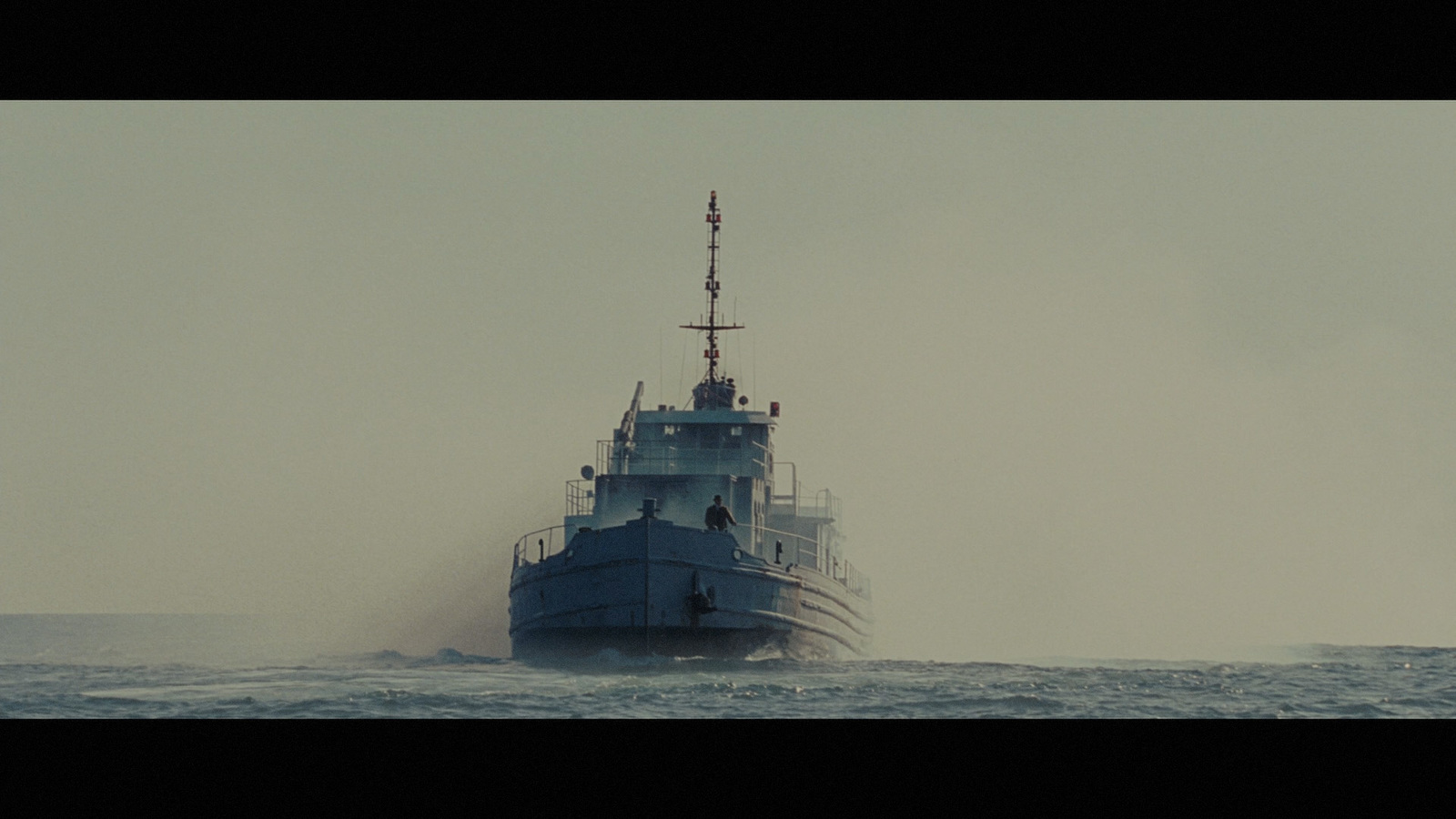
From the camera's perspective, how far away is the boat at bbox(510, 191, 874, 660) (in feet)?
132

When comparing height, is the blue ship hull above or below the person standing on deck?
below

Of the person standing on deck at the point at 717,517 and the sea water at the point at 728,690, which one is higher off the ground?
the person standing on deck at the point at 717,517

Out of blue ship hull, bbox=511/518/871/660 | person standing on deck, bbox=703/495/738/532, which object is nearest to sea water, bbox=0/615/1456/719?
blue ship hull, bbox=511/518/871/660

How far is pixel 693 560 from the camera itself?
40.4 m

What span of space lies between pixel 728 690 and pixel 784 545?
15.6 meters

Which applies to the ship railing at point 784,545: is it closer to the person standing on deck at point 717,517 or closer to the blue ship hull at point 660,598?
the person standing on deck at point 717,517

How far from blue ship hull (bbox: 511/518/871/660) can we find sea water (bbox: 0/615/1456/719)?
1.47ft

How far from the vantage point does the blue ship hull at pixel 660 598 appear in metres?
40.0

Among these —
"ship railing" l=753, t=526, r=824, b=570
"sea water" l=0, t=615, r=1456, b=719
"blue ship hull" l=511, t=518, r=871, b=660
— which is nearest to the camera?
"sea water" l=0, t=615, r=1456, b=719

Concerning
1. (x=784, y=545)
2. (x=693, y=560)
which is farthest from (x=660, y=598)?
(x=784, y=545)

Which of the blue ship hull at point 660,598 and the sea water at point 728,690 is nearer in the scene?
the sea water at point 728,690

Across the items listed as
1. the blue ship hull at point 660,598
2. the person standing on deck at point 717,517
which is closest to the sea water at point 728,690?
the blue ship hull at point 660,598

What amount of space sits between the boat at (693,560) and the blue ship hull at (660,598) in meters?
0.03

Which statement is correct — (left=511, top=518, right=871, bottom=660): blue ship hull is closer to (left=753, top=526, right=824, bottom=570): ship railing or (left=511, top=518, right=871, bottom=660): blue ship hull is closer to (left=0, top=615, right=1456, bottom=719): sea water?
(left=0, top=615, right=1456, bottom=719): sea water
